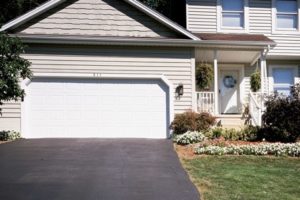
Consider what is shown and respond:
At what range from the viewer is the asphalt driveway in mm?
8945

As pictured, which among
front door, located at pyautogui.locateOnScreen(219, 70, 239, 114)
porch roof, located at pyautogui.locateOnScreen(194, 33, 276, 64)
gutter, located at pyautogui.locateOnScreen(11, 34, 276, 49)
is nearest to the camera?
gutter, located at pyautogui.locateOnScreen(11, 34, 276, 49)

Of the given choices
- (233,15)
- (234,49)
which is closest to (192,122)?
(234,49)

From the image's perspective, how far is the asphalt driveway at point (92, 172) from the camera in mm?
8945

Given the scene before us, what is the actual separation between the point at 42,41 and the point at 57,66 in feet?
3.41

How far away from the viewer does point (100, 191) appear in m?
9.08

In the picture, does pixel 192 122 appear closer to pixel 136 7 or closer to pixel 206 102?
pixel 206 102

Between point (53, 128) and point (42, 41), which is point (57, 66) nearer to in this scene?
point (42, 41)

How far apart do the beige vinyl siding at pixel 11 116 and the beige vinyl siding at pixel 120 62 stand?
1.4 inches

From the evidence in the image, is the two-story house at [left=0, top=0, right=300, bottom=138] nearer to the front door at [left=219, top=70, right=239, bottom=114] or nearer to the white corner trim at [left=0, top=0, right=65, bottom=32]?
the white corner trim at [left=0, top=0, right=65, bottom=32]

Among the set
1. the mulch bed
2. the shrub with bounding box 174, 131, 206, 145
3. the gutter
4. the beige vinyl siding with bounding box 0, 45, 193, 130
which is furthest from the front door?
the shrub with bounding box 174, 131, 206, 145

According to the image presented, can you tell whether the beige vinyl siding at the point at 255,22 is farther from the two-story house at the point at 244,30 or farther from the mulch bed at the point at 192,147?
the mulch bed at the point at 192,147

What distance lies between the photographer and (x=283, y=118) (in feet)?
51.1

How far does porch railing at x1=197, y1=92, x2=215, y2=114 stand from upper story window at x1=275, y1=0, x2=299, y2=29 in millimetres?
5510

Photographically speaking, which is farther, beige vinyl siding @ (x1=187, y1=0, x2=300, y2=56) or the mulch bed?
beige vinyl siding @ (x1=187, y1=0, x2=300, y2=56)
